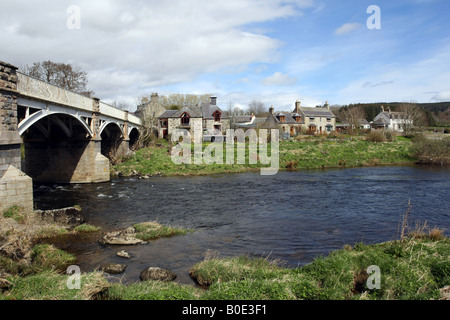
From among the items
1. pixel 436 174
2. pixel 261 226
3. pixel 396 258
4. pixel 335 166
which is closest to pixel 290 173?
pixel 335 166

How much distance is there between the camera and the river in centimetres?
1319

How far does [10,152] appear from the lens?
55.8 ft

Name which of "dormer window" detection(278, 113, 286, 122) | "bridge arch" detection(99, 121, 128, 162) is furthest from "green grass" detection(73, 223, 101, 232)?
"dormer window" detection(278, 113, 286, 122)

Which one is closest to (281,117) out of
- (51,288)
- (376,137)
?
(376,137)

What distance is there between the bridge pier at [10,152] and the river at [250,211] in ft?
12.1

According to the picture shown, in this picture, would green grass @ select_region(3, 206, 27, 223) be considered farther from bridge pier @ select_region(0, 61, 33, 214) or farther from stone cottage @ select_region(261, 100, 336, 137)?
stone cottage @ select_region(261, 100, 336, 137)

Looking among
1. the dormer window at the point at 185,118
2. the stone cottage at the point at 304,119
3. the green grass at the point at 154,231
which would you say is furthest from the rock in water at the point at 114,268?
the stone cottage at the point at 304,119

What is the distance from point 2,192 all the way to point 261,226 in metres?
13.0

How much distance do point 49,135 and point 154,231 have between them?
20.8 meters

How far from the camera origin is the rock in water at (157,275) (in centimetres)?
1042

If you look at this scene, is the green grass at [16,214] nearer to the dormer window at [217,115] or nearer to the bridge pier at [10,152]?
the bridge pier at [10,152]

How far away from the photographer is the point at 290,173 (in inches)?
1484

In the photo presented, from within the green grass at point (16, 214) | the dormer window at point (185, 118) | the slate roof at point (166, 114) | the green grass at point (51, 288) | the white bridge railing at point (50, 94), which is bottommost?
the green grass at point (51, 288)
